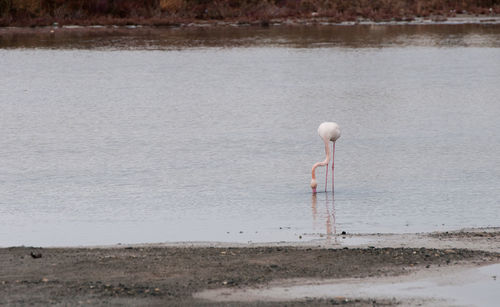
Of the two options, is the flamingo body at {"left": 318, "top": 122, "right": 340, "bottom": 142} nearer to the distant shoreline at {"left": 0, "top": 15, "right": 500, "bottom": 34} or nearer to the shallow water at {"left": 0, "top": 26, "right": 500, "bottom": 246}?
the shallow water at {"left": 0, "top": 26, "right": 500, "bottom": 246}

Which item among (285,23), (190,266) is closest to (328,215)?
(190,266)

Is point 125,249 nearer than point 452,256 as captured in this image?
No

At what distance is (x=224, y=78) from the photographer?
2595 centimetres

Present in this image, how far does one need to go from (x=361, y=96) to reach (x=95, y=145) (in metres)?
7.78

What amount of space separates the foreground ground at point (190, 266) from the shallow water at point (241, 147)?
3.23 ft

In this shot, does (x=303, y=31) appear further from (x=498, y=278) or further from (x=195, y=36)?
(x=498, y=278)

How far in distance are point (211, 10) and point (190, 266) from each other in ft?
149

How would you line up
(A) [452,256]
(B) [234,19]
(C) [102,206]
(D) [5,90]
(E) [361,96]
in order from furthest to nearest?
1. (B) [234,19]
2. (D) [5,90]
3. (E) [361,96]
4. (C) [102,206]
5. (A) [452,256]

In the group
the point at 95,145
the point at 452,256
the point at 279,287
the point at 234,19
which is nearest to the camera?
the point at 279,287

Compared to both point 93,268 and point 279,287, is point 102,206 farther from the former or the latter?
point 279,287

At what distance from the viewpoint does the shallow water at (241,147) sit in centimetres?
1092

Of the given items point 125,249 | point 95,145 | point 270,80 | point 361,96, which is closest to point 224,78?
point 270,80

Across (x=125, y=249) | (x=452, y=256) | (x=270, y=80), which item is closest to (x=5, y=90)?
(x=270, y=80)

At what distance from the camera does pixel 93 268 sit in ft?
26.3
